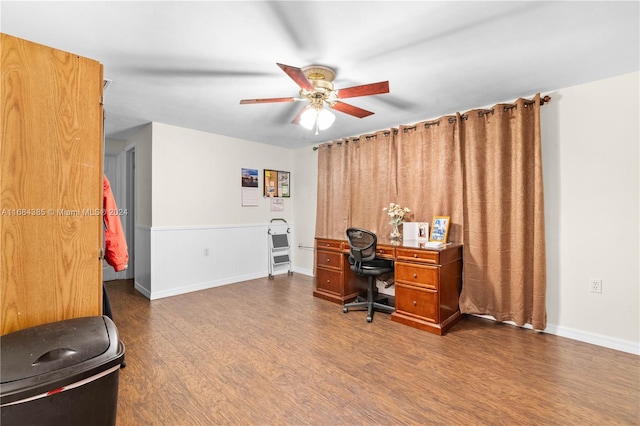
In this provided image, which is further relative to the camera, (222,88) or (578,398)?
(222,88)

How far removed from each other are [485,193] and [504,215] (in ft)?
0.93

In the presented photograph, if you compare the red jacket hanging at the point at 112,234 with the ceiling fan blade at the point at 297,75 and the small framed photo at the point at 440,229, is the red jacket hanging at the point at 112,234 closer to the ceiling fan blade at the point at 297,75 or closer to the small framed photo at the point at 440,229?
the ceiling fan blade at the point at 297,75

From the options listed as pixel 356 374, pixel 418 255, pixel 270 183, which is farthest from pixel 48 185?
pixel 270 183

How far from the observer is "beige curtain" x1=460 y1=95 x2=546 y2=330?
9.00 ft

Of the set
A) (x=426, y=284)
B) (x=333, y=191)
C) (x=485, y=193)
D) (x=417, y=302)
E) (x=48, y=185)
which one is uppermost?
(x=333, y=191)

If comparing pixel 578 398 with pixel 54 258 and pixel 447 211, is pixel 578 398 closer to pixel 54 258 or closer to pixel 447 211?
pixel 447 211

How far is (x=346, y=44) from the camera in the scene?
1.97 meters

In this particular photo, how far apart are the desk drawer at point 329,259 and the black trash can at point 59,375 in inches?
110

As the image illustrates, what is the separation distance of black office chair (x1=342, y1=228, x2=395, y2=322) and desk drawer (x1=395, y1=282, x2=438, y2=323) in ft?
0.74

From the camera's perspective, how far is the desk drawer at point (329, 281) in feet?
12.1

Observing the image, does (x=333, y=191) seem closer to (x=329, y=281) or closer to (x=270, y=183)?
(x=270, y=183)

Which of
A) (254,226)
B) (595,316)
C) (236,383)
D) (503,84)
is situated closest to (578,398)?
(595,316)

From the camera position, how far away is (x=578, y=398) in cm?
183

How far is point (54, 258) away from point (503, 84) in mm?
3306
